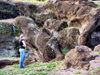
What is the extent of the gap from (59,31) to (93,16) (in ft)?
14.2

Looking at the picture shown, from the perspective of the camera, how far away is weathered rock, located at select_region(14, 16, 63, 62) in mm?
11000

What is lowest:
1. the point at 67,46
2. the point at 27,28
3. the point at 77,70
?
the point at 67,46

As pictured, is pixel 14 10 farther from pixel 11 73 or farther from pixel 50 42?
pixel 11 73

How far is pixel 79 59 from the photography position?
834cm

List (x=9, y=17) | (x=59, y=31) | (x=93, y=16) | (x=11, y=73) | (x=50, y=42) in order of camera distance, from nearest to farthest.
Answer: (x=11, y=73) → (x=50, y=42) → (x=93, y=16) → (x=59, y=31) → (x=9, y=17)

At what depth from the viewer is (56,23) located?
19719 mm

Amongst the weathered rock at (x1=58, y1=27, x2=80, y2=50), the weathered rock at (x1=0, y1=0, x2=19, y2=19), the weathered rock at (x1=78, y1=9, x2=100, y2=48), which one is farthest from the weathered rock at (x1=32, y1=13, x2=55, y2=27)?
the weathered rock at (x1=78, y1=9, x2=100, y2=48)

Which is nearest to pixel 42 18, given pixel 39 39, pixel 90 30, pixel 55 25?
pixel 55 25

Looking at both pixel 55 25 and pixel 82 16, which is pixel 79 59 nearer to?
pixel 82 16

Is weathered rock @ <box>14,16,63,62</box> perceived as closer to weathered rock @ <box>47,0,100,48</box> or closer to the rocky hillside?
the rocky hillside

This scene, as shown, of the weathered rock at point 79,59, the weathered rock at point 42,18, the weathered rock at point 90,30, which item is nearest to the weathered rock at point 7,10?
the weathered rock at point 42,18

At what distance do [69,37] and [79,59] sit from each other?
30.4 ft

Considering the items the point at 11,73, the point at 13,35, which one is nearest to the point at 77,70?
the point at 11,73

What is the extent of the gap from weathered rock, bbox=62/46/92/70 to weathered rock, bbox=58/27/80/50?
851 centimetres
